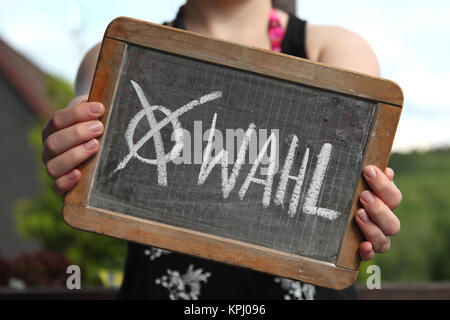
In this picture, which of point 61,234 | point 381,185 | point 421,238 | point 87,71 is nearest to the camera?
point 381,185

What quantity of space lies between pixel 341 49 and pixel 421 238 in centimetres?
338

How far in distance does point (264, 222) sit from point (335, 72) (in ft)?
1.10

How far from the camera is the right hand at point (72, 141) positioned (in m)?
1.01

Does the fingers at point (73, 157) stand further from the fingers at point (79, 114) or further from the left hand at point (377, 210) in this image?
the left hand at point (377, 210)

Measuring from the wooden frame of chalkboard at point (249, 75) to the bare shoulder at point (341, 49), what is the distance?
0.20 m

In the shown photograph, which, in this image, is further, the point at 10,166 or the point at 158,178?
the point at 10,166

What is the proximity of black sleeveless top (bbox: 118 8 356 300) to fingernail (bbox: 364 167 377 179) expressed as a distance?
0.34 meters

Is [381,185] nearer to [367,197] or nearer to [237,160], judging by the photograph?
[367,197]

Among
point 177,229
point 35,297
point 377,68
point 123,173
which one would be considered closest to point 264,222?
point 177,229

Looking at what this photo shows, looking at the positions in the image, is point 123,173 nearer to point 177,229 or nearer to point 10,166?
point 177,229

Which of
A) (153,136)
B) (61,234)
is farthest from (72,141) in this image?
(61,234)

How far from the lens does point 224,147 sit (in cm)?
104

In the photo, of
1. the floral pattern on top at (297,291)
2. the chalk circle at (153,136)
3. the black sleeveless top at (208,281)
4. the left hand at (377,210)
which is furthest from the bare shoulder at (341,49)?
the floral pattern on top at (297,291)
